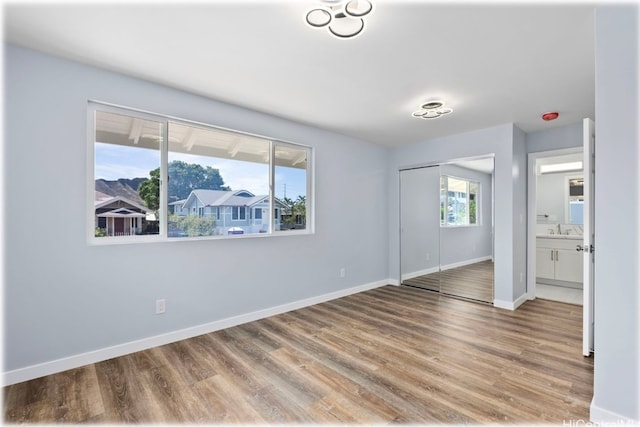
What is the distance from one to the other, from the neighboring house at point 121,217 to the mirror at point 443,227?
12.9ft

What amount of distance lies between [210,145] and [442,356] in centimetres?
312

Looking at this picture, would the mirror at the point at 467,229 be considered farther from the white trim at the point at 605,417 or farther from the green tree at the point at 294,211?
the white trim at the point at 605,417

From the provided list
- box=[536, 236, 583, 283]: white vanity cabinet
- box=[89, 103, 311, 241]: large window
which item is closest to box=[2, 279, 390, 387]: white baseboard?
box=[89, 103, 311, 241]: large window

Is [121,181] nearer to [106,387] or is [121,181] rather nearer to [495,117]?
[106,387]

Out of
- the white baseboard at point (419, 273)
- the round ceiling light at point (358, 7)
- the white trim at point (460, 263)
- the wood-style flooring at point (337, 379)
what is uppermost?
the round ceiling light at point (358, 7)

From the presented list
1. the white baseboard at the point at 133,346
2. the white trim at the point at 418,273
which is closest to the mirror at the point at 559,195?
the white trim at the point at 418,273

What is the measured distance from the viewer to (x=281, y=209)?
3867 millimetres

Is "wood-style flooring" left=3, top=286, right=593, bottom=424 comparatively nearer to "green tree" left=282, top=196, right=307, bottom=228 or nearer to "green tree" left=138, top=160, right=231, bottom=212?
"green tree" left=282, top=196, right=307, bottom=228

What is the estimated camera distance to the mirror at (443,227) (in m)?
4.93

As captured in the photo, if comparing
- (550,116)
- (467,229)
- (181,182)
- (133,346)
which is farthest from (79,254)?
(467,229)

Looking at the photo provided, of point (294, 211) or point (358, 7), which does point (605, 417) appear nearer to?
point (358, 7)

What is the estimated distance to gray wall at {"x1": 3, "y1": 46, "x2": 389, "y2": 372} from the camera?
2.17m

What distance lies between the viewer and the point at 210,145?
10.7 feet

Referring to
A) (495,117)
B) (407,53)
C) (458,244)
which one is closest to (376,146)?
(495,117)
